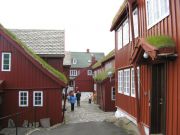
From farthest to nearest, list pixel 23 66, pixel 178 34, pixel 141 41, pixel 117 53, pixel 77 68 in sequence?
pixel 77 68
pixel 23 66
pixel 117 53
pixel 141 41
pixel 178 34

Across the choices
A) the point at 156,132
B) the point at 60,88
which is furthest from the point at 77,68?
the point at 156,132

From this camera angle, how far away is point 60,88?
23672 mm

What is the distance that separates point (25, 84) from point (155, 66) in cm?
1316

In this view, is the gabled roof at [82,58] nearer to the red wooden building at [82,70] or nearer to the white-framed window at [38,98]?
the red wooden building at [82,70]

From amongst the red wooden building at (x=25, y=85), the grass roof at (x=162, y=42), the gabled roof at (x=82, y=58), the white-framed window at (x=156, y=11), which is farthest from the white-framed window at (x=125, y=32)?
the gabled roof at (x=82, y=58)

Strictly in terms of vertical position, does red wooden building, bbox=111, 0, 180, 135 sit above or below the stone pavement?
above

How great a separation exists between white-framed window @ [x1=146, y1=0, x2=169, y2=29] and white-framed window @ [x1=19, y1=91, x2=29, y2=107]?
12962 millimetres

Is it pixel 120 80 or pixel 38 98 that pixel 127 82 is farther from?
pixel 38 98

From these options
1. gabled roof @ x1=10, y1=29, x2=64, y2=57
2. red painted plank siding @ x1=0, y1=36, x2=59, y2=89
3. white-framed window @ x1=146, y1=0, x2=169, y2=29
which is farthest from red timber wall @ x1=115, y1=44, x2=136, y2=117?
gabled roof @ x1=10, y1=29, x2=64, y2=57

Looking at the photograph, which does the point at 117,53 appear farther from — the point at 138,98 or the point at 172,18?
the point at 172,18

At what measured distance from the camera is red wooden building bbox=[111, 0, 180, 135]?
9.54 metres

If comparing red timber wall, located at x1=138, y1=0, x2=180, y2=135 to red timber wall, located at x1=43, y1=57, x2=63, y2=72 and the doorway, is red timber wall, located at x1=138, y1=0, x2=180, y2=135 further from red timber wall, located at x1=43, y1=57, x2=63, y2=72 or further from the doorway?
red timber wall, located at x1=43, y1=57, x2=63, y2=72

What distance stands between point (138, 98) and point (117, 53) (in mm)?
7572

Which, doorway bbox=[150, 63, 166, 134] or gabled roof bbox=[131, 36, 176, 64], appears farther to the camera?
doorway bbox=[150, 63, 166, 134]
